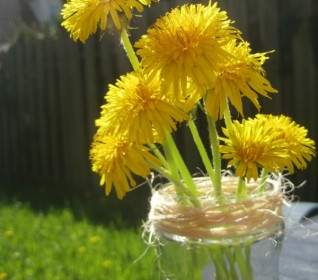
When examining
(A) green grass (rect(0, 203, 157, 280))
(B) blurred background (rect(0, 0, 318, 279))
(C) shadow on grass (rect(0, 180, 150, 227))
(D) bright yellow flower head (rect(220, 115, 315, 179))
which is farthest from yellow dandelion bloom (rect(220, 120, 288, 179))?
(B) blurred background (rect(0, 0, 318, 279))

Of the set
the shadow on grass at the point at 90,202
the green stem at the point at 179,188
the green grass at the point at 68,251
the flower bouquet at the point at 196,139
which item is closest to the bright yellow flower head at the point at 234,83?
the flower bouquet at the point at 196,139

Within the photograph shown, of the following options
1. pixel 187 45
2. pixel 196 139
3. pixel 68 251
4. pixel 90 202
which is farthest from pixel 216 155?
pixel 90 202

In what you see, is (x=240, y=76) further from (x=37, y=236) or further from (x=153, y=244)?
(x=37, y=236)

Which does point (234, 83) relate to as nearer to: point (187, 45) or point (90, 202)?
point (187, 45)

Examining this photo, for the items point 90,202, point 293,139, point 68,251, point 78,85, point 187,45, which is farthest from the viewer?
point 78,85

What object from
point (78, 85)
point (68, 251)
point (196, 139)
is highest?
point (196, 139)

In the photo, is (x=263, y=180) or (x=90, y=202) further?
Result: (x=90, y=202)

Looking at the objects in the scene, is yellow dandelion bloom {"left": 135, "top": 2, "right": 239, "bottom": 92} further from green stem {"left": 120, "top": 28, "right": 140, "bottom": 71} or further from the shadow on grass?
the shadow on grass

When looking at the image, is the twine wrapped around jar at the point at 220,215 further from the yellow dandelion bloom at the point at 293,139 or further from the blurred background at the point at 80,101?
the blurred background at the point at 80,101
